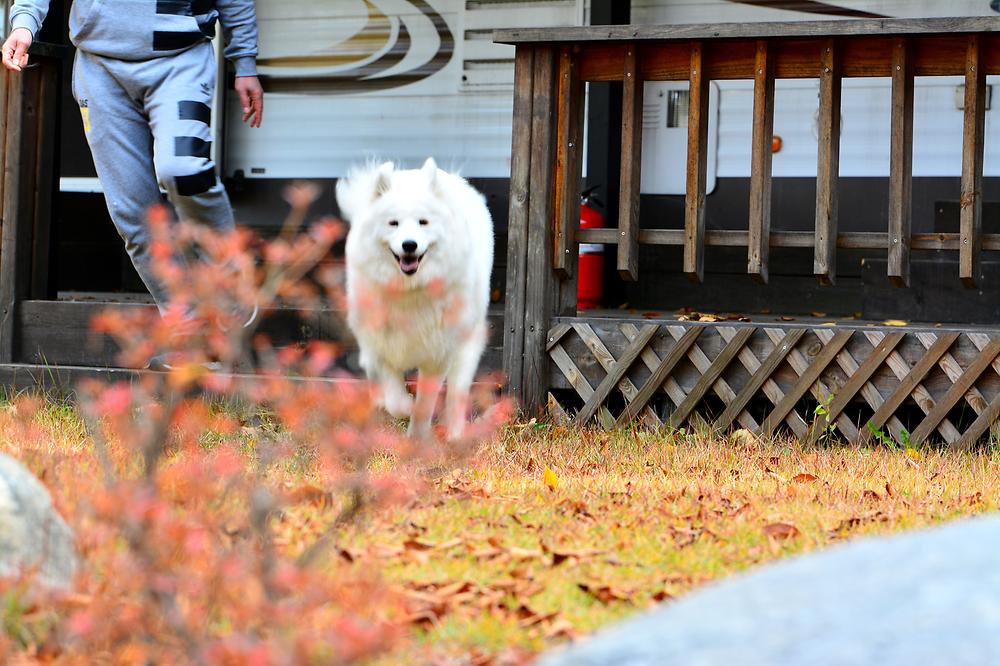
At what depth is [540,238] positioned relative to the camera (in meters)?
5.57

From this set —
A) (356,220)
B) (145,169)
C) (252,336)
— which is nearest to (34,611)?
(356,220)

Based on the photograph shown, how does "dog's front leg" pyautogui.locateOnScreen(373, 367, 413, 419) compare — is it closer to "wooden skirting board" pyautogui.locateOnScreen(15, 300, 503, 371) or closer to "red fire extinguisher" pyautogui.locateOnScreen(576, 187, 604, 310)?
"wooden skirting board" pyautogui.locateOnScreen(15, 300, 503, 371)

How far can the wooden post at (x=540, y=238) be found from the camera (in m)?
5.56

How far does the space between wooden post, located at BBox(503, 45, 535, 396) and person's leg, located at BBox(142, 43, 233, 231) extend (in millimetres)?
1333

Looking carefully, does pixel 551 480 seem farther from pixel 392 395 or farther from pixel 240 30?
pixel 240 30

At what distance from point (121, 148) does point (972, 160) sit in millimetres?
3640

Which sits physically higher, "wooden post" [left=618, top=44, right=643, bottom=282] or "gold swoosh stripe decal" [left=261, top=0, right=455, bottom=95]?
"gold swoosh stripe decal" [left=261, top=0, right=455, bottom=95]

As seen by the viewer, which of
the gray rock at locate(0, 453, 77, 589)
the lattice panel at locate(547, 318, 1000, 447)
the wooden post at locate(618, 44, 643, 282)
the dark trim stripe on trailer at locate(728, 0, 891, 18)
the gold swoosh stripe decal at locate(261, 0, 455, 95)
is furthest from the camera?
the gold swoosh stripe decal at locate(261, 0, 455, 95)

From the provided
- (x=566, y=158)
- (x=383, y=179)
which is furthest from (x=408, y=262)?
(x=566, y=158)

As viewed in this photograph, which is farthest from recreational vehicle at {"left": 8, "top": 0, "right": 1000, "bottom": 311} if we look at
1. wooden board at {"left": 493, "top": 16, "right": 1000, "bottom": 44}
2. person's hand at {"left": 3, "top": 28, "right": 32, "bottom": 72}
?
person's hand at {"left": 3, "top": 28, "right": 32, "bottom": 72}

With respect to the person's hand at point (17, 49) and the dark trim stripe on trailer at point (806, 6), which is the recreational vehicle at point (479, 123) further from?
the person's hand at point (17, 49)

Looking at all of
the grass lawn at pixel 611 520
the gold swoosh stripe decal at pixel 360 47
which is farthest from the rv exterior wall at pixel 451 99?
the grass lawn at pixel 611 520

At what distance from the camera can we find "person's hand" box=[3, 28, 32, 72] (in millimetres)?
5023

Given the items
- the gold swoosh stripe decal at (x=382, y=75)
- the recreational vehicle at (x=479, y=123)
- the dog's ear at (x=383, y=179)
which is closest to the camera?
the dog's ear at (x=383, y=179)
